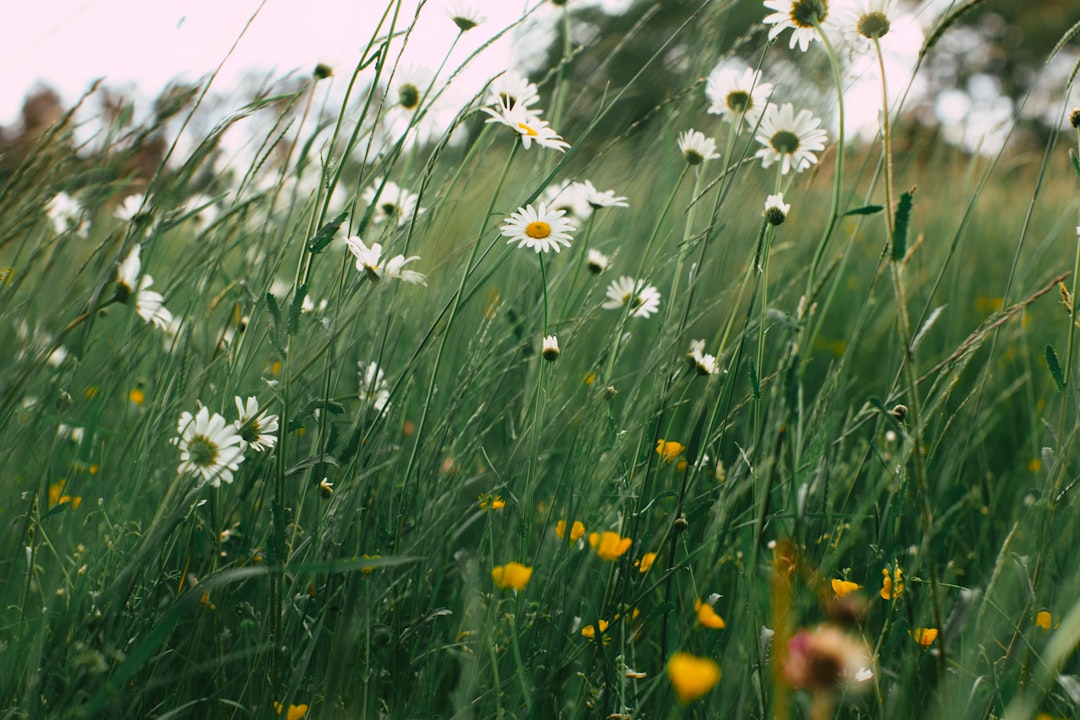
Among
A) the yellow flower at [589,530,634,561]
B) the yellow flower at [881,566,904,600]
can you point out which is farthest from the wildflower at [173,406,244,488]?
the yellow flower at [881,566,904,600]

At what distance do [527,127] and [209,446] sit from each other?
545 mm

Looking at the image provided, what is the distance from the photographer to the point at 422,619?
31.9 inches

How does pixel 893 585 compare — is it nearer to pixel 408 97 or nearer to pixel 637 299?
pixel 637 299

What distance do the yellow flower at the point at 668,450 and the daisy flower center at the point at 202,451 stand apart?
50cm

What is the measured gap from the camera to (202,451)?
2.66 feet

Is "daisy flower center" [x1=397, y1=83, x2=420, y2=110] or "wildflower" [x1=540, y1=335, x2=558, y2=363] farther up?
"daisy flower center" [x1=397, y1=83, x2=420, y2=110]

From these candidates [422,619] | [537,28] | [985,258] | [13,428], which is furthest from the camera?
[985,258]

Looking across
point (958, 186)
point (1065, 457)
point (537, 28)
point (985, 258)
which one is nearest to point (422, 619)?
point (1065, 457)

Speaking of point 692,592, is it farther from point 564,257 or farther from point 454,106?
point 454,106

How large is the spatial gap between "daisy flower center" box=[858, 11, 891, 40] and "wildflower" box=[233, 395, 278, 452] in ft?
2.50

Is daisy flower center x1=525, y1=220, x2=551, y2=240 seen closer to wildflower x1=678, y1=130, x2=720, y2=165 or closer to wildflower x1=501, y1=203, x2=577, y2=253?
wildflower x1=501, y1=203, x2=577, y2=253

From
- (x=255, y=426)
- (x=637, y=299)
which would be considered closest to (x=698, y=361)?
(x=637, y=299)

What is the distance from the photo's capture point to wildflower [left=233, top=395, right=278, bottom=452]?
0.87m

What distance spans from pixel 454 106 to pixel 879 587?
0.95 meters
